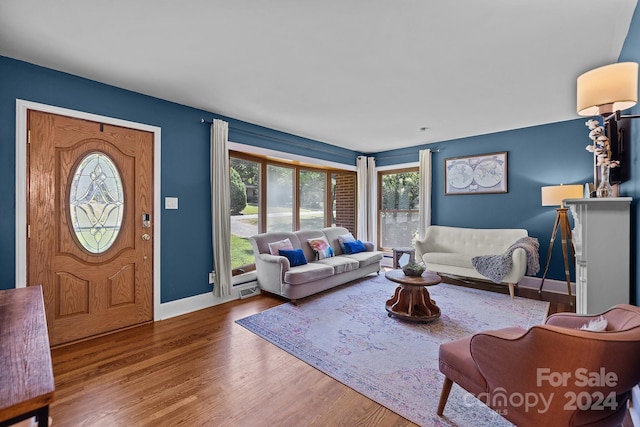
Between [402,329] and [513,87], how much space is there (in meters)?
2.67

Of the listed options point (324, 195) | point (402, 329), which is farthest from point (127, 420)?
point (324, 195)

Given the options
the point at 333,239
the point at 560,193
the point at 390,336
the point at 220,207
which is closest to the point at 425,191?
the point at 333,239

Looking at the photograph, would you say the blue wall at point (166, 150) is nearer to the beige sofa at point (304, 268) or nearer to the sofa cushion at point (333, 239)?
the beige sofa at point (304, 268)

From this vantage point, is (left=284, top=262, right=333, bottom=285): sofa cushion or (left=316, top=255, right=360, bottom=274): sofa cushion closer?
(left=284, top=262, right=333, bottom=285): sofa cushion

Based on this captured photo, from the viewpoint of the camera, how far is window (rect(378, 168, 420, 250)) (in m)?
6.06

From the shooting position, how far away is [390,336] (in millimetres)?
2877

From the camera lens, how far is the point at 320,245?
188 inches

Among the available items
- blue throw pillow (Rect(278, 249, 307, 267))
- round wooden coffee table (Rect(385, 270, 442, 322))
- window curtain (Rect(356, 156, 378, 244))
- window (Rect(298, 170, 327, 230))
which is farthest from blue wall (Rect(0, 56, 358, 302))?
window curtain (Rect(356, 156, 378, 244))

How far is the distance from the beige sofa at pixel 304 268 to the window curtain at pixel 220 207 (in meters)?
0.50

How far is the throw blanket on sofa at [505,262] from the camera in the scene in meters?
3.96

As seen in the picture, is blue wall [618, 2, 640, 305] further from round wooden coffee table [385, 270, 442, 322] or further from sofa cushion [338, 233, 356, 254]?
sofa cushion [338, 233, 356, 254]

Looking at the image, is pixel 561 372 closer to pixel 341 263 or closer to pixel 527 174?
pixel 341 263

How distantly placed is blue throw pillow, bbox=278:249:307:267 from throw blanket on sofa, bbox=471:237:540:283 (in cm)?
247

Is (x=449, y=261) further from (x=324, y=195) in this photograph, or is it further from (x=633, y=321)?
(x=633, y=321)
